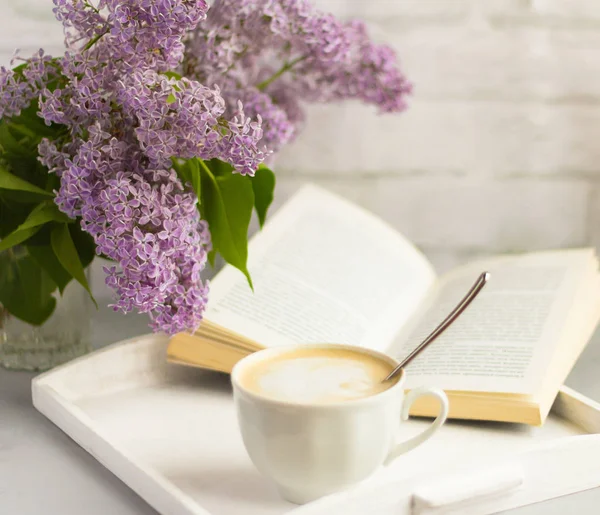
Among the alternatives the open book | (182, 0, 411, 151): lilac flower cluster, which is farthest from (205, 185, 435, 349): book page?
(182, 0, 411, 151): lilac flower cluster

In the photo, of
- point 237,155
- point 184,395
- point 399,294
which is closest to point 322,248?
point 399,294

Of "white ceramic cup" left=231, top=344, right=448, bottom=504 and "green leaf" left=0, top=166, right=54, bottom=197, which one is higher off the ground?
"green leaf" left=0, top=166, right=54, bottom=197

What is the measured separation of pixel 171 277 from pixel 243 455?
16cm

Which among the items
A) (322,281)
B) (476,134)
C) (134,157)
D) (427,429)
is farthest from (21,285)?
(476,134)

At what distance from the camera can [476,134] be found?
1.24 m

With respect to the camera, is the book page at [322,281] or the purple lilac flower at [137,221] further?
the book page at [322,281]

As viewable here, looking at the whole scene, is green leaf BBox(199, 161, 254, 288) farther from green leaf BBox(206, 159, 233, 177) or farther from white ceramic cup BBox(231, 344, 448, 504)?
white ceramic cup BBox(231, 344, 448, 504)

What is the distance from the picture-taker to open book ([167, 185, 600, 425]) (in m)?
0.74

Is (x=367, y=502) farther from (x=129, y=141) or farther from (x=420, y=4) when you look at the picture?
(x=420, y=4)

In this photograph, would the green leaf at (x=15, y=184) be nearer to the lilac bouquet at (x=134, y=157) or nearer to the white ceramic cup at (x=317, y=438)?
the lilac bouquet at (x=134, y=157)

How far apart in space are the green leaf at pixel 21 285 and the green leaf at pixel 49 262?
2cm

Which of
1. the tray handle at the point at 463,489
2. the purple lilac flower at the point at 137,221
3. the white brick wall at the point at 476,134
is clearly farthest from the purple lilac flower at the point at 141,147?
the white brick wall at the point at 476,134

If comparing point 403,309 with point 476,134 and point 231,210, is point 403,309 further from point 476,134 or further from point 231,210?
point 476,134

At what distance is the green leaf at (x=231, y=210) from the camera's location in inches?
28.4
